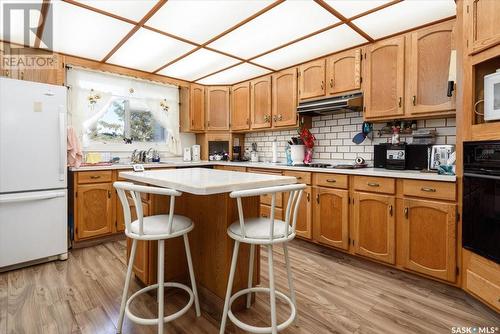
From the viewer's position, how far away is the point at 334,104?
2.94 metres

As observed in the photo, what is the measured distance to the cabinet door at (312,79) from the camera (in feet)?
10.5

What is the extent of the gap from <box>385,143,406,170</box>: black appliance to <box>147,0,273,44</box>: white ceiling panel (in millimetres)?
1799

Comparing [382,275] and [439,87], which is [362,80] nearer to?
[439,87]

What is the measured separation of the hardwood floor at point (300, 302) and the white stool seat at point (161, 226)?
2.06ft

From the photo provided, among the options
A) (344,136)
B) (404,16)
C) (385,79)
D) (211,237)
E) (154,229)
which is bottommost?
(211,237)

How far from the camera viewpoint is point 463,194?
1.93m

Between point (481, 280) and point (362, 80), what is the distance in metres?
2.03

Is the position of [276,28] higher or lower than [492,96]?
higher

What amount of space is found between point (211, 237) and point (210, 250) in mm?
97

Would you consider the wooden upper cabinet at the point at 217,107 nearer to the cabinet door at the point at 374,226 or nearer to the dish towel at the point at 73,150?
the dish towel at the point at 73,150

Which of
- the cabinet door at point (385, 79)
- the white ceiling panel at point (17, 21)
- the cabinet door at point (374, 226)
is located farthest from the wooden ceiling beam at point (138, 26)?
the cabinet door at point (374, 226)

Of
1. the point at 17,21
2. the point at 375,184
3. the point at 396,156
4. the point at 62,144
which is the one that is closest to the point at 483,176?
the point at 375,184

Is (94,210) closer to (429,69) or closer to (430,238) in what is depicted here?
(430,238)

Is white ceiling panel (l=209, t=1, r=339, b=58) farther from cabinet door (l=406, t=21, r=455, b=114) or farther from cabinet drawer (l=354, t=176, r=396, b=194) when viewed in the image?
cabinet drawer (l=354, t=176, r=396, b=194)
